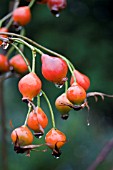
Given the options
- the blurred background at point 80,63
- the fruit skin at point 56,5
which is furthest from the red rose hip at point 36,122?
the blurred background at point 80,63

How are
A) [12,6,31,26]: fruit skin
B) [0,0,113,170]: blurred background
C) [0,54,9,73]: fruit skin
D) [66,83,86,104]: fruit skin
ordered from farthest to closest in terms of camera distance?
[0,0,113,170]: blurred background < [12,6,31,26]: fruit skin < [0,54,9,73]: fruit skin < [66,83,86,104]: fruit skin

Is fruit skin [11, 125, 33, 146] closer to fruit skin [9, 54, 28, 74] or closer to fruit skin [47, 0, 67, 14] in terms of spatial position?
fruit skin [9, 54, 28, 74]

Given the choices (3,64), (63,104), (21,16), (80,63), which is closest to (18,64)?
(3,64)

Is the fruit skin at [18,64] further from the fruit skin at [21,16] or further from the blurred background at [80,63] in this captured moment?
the blurred background at [80,63]

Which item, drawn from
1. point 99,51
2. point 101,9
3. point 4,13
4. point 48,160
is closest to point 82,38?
point 99,51

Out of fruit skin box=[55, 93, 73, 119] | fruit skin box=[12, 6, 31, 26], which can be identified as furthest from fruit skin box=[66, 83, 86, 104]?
fruit skin box=[12, 6, 31, 26]

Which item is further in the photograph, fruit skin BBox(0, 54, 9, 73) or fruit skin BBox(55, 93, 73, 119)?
fruit skin BBox(0, 54, 9, 73)
